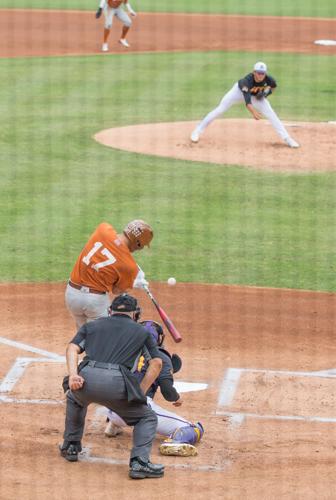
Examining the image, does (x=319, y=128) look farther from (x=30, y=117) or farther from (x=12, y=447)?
(x=12, y=447)

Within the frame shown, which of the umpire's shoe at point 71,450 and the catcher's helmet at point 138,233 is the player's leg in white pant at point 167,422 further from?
the catcher's helmet at point 138,233

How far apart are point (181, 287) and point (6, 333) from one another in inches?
103

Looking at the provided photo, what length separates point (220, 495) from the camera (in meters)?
7.97

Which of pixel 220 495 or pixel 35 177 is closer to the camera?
pixel 220 495

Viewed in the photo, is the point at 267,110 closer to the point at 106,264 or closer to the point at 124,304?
the point at 106,264

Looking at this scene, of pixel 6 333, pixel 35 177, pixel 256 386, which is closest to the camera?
pixel 256 386

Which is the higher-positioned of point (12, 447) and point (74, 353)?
point (74, 353)

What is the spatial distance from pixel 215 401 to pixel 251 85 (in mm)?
9915

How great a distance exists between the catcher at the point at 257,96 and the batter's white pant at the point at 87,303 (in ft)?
31.0

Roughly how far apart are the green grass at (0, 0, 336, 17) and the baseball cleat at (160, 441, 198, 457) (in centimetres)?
3222

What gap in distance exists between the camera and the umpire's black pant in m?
8.23

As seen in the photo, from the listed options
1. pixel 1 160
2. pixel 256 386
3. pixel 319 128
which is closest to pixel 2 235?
pixel 1 160

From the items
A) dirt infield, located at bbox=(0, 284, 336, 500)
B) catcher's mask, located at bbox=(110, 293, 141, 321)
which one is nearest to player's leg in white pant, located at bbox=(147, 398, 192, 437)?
dirt infield, located at bbox=(0, 284, 336, 500)

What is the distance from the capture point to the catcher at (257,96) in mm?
18625
